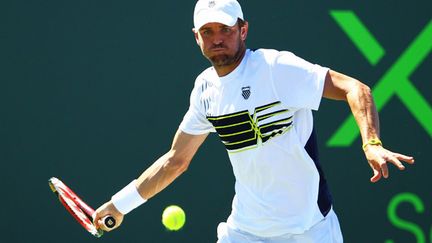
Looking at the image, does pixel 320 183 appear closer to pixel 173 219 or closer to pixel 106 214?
pixel 106 214

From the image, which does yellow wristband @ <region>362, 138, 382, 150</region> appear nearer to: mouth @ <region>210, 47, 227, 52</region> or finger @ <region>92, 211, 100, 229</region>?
mouth @ <region>210, 47, 227, 52</region>

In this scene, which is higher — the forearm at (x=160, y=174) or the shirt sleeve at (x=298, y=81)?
the shirt sleeve at (x=298, y=81)

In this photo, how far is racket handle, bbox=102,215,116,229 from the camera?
470 centimetres

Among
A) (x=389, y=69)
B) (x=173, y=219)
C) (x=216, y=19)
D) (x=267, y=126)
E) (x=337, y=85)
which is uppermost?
(x=216, y=19)

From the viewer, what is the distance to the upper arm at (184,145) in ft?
15.2

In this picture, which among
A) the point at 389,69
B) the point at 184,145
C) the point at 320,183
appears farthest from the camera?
the point at 389,69

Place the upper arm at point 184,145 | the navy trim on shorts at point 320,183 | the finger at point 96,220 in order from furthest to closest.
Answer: the finger at point 96,220 < the upper arm at point 184,145 < the navy trim on shorts at point 320,183

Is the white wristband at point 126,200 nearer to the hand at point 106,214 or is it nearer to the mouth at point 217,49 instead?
the hand at point 106,214

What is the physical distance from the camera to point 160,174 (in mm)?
4695

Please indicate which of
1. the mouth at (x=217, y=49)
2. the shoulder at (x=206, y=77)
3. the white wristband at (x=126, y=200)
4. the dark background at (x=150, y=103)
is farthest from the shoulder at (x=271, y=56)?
the dark background at (x=150, y=103)

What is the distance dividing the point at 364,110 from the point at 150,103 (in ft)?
9.83

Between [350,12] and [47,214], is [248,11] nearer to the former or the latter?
[350,12]

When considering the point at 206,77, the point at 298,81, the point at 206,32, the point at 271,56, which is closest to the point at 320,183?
the point at 298,81

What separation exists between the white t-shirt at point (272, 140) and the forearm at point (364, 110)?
0.79 ft
